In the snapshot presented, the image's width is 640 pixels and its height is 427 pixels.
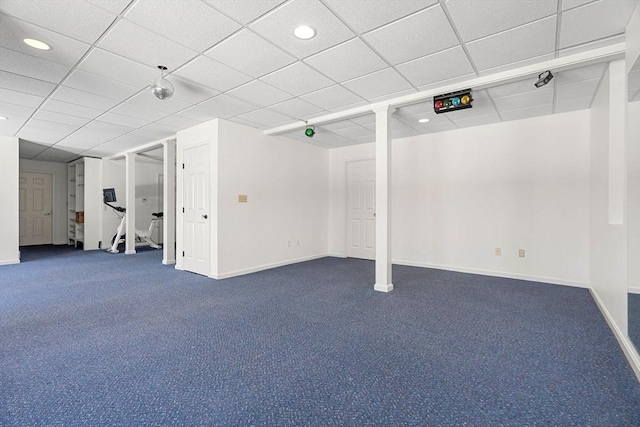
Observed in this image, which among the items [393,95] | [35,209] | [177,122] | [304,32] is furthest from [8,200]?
[393,95]

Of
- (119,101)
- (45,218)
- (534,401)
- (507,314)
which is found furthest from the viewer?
(45,218)

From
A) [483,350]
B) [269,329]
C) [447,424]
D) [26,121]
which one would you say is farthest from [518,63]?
[26,121]

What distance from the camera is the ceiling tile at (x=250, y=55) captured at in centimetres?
246

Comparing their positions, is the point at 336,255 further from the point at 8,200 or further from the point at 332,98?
the point at 8,200

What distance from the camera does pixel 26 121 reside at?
477 centimetres

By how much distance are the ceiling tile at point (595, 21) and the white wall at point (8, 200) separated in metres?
8.67

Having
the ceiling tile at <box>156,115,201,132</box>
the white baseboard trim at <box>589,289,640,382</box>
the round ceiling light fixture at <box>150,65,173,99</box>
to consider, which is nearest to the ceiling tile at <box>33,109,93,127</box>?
the ceiling tile at <box>156,115,201,132</box>

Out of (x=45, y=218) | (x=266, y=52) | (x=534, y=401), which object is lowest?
(x=534, y=401)

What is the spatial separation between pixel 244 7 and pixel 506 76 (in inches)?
103

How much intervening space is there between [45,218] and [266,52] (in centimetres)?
991

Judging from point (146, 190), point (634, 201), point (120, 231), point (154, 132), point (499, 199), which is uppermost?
point (154, 132)

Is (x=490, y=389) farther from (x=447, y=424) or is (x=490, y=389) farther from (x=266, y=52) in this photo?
(x=266, y=52)

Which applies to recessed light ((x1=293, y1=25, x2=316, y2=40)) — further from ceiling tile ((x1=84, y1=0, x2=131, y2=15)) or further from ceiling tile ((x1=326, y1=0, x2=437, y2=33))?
ceiling tile ((x1=84, y1=0, x2=131, y2=15))

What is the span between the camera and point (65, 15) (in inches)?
83.7
